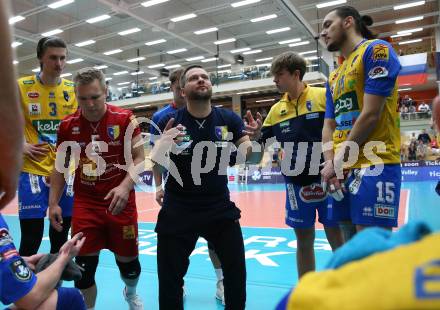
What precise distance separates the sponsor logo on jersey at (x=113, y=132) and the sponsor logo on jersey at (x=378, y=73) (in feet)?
5.77

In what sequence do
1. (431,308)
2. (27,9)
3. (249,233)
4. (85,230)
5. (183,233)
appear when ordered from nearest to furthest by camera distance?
(431,308)
(183,233)
(85,230)
(249,233)
(27,9)

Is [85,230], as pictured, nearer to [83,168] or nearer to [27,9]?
[83,168]

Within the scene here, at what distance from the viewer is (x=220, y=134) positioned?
264 centimetres

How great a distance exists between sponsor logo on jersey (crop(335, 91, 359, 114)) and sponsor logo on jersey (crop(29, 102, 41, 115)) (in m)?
2.58

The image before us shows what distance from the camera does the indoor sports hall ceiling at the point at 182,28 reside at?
1722 centimetres

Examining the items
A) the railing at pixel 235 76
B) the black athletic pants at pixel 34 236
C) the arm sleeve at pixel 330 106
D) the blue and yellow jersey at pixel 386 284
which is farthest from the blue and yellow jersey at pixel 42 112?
the railing at pixel 235 76

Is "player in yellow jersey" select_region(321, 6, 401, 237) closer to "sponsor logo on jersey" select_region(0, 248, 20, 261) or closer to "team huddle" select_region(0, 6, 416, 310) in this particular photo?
"team huddle" select_region(0, 6, 416, 310)

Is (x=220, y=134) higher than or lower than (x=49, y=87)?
lower

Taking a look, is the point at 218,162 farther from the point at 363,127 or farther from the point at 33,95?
the point at 33,95

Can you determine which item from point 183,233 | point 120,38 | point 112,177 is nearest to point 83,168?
point 112,177

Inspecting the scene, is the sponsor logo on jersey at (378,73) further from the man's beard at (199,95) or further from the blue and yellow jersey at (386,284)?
the blue and yellow jersey at (386,284)

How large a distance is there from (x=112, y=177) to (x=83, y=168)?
0.23 meters

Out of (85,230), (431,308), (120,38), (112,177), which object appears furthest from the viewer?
(120,38)

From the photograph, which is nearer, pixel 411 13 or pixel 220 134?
pixel 220 134
